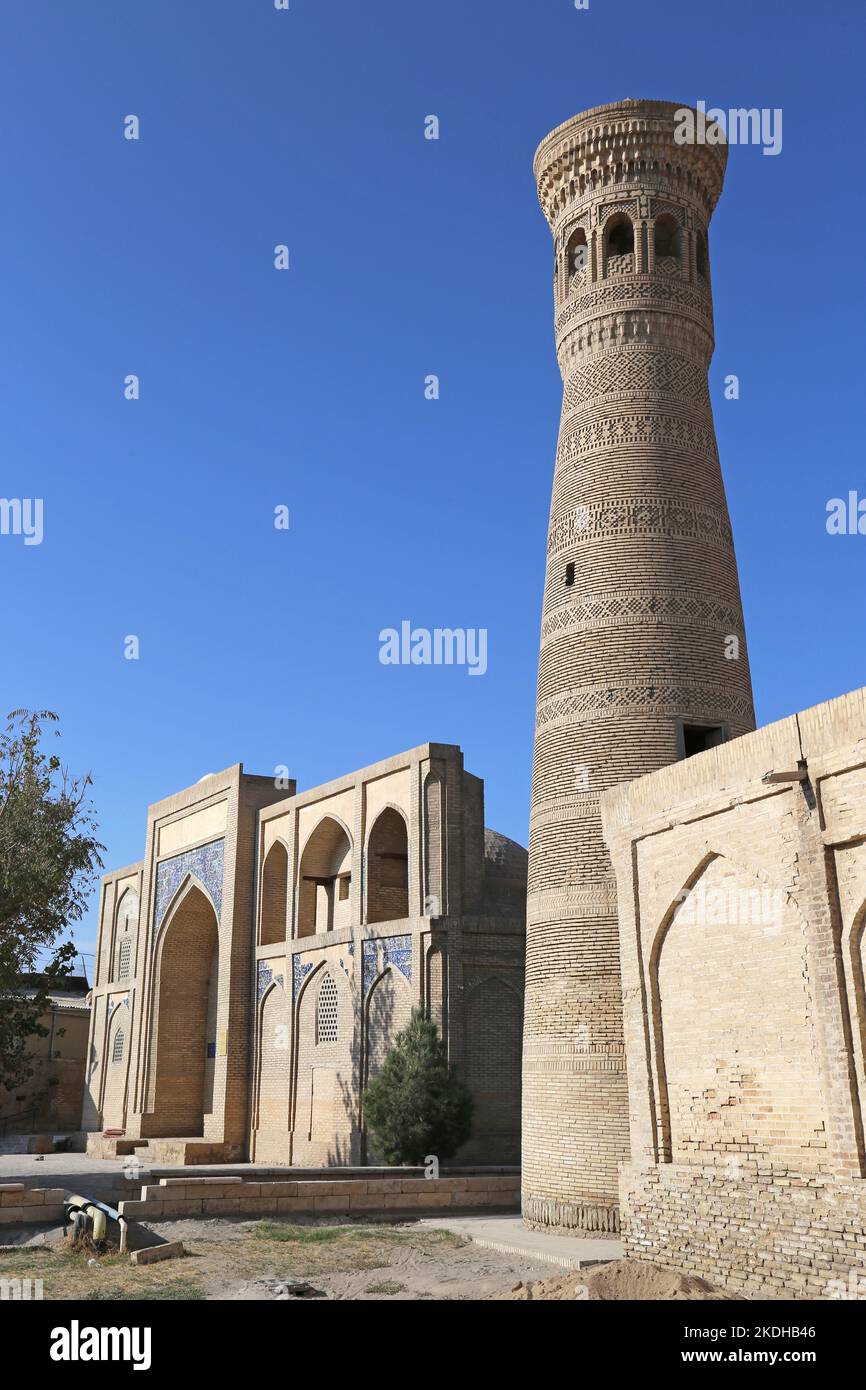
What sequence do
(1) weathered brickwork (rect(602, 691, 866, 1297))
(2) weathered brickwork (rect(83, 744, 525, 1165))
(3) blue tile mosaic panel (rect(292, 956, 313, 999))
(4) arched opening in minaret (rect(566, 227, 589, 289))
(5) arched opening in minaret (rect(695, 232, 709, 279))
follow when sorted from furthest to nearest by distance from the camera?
(3) blue tile mosaic panel (rect(292, 956, 313, 999))
(2) weathered brickwork (rect(83, 744, 525, 1165))
(5) arched opening in minaret (rect(695, 232, 709, 279))
(4) arched opening in minaret (rect(566, 227, 589, 289))
(1) weathered brickwork (rect(602, 691, 866, 1297))

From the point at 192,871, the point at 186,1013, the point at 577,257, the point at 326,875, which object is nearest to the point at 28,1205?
the point at 326,875

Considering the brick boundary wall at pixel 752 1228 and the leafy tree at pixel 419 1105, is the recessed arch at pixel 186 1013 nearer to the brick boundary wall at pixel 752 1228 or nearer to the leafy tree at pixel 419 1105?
the leafy tree at pixel 419 1105

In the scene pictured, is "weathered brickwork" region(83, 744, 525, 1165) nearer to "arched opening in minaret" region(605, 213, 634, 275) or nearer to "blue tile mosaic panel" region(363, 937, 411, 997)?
"blue tile mosaic panel" region(363, 937, 411, 997)

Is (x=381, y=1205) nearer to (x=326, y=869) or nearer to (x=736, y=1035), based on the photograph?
(x=736, y=1035)

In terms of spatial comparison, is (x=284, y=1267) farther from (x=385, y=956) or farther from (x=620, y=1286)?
(x=385, y=956)

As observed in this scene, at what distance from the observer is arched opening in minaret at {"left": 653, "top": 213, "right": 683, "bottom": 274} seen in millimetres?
14750

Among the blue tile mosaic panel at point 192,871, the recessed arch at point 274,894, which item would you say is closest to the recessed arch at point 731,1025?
the recessed arch at point 274,894

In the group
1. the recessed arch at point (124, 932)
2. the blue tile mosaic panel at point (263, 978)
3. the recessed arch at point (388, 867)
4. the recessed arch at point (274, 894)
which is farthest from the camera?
the recessed arch at point (124, 932)

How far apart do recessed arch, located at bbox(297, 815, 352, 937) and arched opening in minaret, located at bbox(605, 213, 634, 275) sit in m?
10.6

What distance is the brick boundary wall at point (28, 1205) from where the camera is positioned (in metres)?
12.8

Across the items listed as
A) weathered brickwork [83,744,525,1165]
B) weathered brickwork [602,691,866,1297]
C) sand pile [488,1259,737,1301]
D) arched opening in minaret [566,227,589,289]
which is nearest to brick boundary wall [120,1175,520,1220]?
weathered brickwork [83,744,525,1165]

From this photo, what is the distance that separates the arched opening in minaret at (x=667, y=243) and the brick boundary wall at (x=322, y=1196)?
11004 millimetres

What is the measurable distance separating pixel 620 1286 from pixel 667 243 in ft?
38.1
